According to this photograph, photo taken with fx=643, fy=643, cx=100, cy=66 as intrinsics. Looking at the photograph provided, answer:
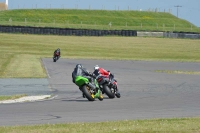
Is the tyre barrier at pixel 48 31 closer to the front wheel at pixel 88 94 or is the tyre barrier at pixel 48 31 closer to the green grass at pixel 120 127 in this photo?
the front wheel at pixel 88 94

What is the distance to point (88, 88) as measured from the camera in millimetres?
21266

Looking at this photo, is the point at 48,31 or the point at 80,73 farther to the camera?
the point at 48,31

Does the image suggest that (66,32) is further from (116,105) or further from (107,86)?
(116,105)

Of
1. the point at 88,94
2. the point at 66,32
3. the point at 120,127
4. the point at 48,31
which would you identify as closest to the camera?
the point at 120,127

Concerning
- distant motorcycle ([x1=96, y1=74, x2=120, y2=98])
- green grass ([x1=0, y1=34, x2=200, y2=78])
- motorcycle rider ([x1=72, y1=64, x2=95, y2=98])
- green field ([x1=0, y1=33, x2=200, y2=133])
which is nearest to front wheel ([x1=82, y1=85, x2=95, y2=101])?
motorcycle rider ([x1=72, y1=64, x2=95, y2=98])

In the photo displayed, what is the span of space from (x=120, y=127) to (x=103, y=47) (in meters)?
54.9

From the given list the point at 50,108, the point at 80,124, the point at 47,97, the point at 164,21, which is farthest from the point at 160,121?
the point at 164,21

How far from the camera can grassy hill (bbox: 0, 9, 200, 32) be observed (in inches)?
4604

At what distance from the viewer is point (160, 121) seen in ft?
50.5

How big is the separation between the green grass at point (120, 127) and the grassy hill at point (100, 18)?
9662 cm

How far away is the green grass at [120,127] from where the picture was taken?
44.3 feet

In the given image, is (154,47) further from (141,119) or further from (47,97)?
(141,119)

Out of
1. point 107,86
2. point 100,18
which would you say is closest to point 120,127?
point 107,86

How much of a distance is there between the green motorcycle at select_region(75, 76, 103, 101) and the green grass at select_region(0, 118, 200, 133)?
570cm
